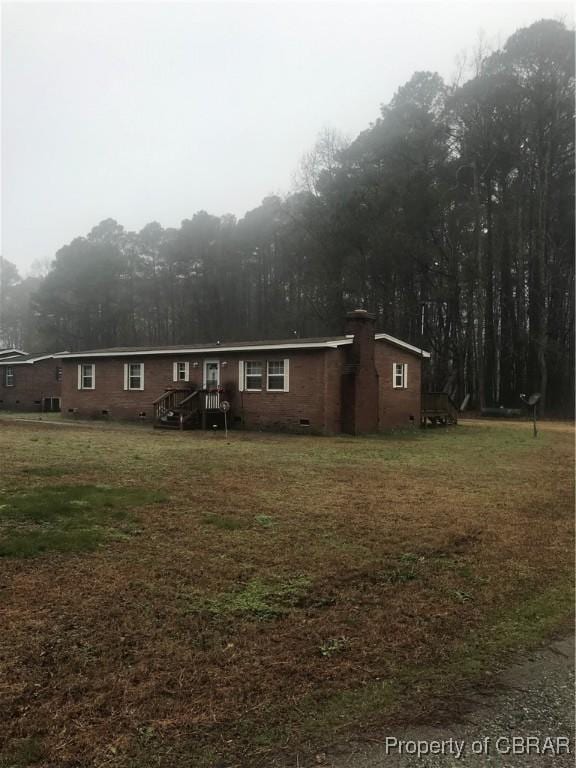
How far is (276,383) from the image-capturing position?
61.6 ft

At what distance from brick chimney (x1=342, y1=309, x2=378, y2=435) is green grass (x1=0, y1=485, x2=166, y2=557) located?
11.5 metres

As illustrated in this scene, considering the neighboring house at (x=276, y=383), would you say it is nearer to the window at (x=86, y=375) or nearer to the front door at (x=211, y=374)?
the front door at (x=211, y=374)

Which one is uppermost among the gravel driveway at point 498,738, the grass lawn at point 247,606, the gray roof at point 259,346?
the gray roof at point 259,346

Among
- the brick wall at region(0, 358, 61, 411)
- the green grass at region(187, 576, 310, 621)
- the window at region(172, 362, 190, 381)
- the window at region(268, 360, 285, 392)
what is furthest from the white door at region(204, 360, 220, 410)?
the green grass at region(187, 576, 310, 621)

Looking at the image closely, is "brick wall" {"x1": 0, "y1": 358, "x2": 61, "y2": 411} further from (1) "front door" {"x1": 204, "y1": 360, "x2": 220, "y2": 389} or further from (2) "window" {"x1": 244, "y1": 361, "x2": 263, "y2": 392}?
(2) "window" {"x1": 244, "y1": 361, "x2": 263, "y2": 392}

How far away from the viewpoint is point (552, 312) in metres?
30.1

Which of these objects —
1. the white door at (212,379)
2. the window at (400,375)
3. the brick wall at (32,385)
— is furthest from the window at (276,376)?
the brick wall at (32,385)

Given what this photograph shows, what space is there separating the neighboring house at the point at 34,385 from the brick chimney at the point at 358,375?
18.8m

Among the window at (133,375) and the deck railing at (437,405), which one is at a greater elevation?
the window at (133,375)

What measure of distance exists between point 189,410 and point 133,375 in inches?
179

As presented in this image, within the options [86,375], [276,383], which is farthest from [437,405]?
[86,375]

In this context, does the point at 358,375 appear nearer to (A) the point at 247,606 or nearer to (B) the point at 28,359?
(A) the point at 247,606

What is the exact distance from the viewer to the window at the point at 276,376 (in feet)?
61.2

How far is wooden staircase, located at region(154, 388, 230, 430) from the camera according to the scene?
18781 mm
